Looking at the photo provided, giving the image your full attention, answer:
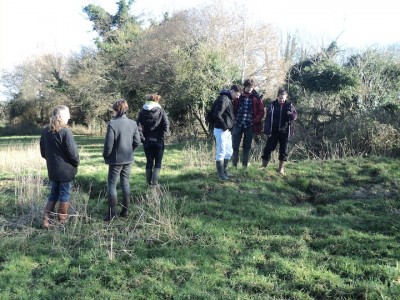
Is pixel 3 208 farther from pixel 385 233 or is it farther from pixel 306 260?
pixel 385 233

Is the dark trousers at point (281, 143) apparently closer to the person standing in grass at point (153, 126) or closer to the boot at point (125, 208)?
the person standing in grass at point (153, 126)

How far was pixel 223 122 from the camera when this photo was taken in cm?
743

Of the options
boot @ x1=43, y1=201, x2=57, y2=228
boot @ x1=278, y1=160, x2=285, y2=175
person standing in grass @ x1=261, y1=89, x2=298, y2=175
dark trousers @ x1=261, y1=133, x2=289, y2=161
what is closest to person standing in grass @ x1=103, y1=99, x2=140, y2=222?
boot @ x1=43, y1=201, x2=57, y2=228

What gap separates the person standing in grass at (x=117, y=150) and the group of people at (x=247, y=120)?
2.10 meters

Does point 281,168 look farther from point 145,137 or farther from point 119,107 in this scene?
point 119,107

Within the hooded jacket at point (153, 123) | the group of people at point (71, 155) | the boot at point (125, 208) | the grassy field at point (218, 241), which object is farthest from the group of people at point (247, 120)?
the boot at point (125, 208)

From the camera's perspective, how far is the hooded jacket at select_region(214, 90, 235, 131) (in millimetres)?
7449

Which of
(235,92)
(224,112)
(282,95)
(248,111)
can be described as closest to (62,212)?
(224,112)

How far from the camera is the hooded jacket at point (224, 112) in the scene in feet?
24.4

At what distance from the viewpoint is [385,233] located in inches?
214

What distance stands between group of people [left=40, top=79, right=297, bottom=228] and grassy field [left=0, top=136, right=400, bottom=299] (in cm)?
40

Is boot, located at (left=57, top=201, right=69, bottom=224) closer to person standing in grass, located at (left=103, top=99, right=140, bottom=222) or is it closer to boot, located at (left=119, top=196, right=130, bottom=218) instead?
person standing in grass, located at (left=103, top=99, right=140, bottom=222)

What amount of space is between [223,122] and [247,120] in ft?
2.99

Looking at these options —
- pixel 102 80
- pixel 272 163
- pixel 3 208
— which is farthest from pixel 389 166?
pixel 102 80
